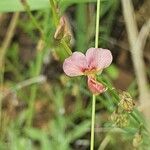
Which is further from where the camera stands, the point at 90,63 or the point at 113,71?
the point at 113,71

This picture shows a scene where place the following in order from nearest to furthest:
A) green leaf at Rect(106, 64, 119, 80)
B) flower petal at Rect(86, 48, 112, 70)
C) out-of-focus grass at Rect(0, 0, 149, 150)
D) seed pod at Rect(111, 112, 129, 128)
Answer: flower petal at Rect(86, 48, 112, 70) < seed pod at Rect(111, 112, 129, 128) < out-of-focus grass at Rect(0, 0, 149, 150) < green leaf at Rect(106, 64, 119, 80)

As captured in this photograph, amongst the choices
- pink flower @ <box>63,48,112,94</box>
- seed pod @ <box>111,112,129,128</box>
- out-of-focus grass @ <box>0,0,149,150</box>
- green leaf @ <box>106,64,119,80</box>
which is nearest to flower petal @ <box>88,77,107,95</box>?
Result: pink flower @ <box>63,48,112,94</box>

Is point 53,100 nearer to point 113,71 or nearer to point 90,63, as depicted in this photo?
point 113,71

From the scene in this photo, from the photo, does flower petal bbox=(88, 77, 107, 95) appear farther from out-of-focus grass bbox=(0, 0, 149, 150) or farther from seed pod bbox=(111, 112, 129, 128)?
out-of-focus grass bbox=(0, 0, 149, 150)

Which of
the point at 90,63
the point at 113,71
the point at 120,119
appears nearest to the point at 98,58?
the point at 90,63

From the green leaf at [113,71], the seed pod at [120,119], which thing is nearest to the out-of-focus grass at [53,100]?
the green leaf at [113,71]

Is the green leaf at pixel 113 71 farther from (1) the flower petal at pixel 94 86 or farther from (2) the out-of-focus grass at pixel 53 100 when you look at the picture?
(1) the flower petal at pixel 94 86

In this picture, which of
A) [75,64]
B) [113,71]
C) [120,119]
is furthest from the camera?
[113,71]
